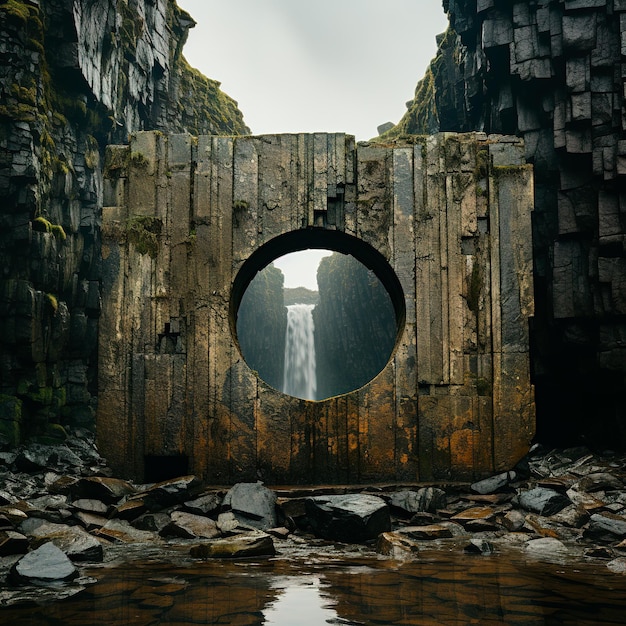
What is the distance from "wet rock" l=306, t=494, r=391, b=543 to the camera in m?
6.84

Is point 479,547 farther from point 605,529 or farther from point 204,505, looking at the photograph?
point 204,505

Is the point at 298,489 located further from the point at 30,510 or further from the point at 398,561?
the point at 30,510

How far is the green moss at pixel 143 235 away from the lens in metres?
8.62

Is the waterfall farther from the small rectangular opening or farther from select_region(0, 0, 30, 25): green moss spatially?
the small rectangular opening

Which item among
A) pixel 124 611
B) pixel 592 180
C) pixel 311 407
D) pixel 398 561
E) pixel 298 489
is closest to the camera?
pixel 124 611

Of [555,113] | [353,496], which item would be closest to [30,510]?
[353,496]

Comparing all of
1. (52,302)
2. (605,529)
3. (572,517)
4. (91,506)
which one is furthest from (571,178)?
(52,302)

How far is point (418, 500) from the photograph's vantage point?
7707 millimetres

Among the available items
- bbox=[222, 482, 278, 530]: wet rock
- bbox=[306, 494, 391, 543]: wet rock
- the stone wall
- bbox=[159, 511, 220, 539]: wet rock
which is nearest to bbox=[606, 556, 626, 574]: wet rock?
bbox=[306, 494, 391, 543]: wet rock

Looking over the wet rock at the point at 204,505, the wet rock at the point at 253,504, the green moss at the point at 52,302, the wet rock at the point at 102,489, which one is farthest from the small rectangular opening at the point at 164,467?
the green moss at the point at 52,302

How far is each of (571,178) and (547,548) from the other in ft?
29.1

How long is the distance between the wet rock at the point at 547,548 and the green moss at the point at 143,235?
533 cm

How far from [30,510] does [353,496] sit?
3333 mm

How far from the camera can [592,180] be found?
1318 centimetres
